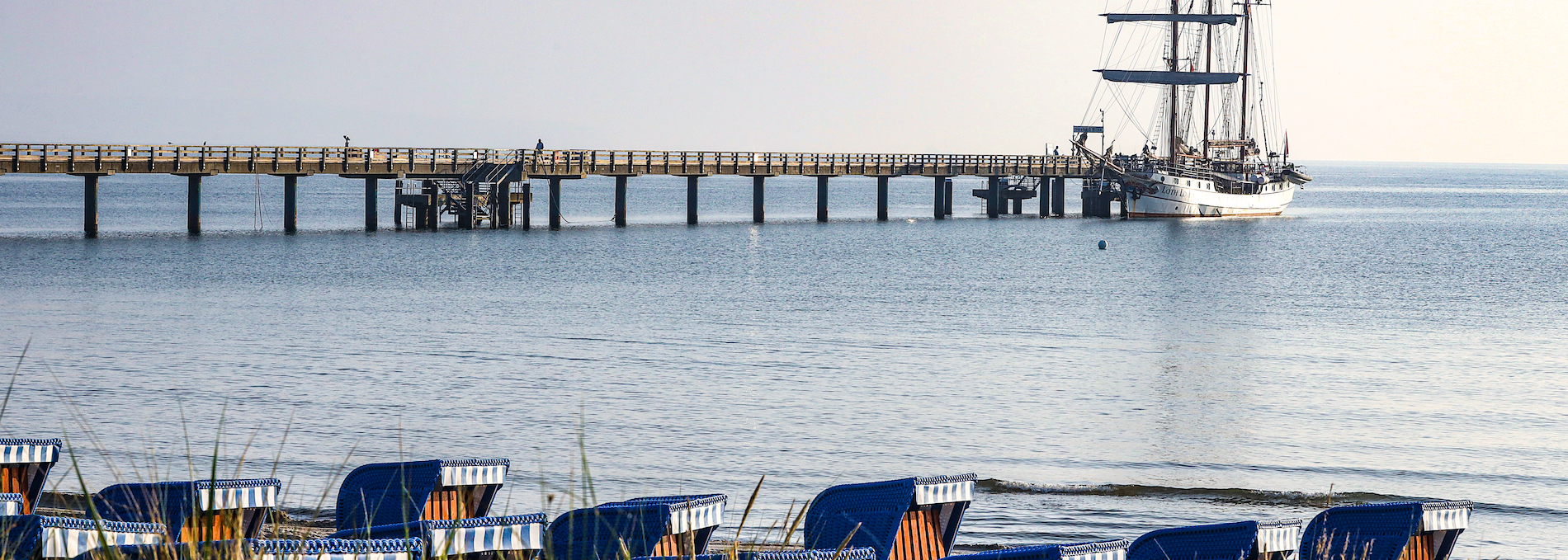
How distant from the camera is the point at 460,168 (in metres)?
60.9

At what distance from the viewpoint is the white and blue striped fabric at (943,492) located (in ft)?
23.6

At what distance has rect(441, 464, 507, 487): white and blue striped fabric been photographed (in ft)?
27.0

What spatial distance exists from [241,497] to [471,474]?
1420 millimetres

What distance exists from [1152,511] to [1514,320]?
23.0m

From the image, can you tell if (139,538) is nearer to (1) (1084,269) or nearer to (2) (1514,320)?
(2) (1514,320)

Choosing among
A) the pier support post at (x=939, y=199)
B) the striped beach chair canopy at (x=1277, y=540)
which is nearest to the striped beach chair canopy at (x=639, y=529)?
the striped beach chair canopy at (x=1277, y=540)

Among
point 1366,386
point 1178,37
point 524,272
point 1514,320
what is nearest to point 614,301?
point 524,272

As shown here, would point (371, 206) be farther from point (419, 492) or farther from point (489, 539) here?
point (489, 539)

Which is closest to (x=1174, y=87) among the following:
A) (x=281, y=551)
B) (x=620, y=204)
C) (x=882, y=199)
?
(x=882, y=199)

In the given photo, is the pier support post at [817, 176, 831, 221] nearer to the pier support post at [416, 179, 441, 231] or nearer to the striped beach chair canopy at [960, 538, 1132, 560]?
the pier support post at [416, 179, 441, 231]

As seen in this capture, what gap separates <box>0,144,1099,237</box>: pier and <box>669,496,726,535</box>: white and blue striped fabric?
4653 cm

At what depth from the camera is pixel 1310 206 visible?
12788 centimetres

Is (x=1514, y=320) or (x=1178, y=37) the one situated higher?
(x=1178, y=37)

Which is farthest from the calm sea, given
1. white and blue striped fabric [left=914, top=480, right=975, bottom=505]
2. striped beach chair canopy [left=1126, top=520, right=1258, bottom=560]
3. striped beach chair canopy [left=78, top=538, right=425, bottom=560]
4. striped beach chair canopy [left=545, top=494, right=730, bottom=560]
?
striped beach chair canopy [left=1126, top=520, right=1258, bottom=560]
